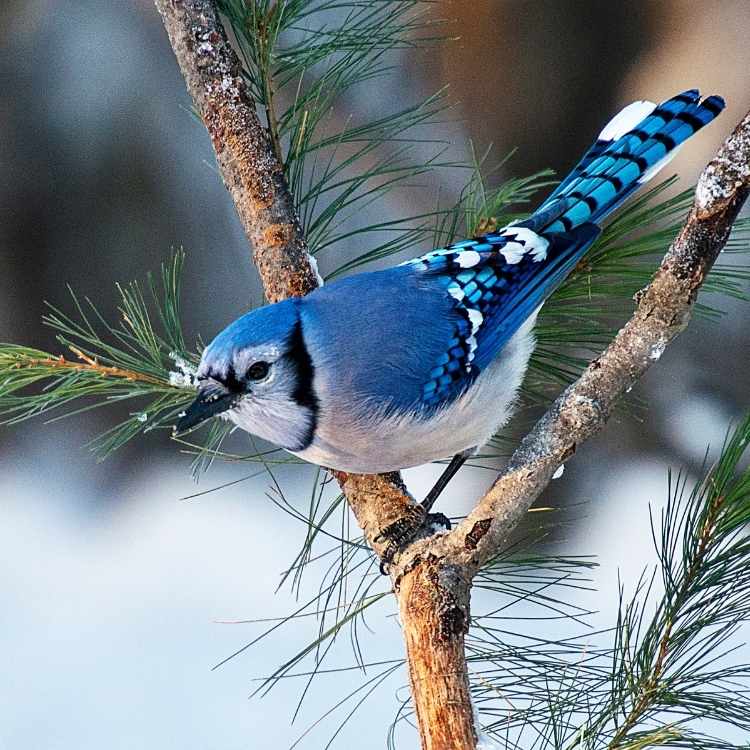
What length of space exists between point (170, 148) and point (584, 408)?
92cm

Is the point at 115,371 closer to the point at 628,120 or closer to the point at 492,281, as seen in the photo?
the point at 492,281

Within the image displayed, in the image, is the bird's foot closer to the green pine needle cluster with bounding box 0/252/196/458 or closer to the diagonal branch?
the diagonal branch

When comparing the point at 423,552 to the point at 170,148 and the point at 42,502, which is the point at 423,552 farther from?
the point at 42,502

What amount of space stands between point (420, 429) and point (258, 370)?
0.48 feet

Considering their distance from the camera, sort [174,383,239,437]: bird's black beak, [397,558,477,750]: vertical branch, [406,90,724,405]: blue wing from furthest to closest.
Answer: [406,90,724,405]: blue wing, [174,383,239,437]: bird's black beak, [397,558,477,750]: vertical branch

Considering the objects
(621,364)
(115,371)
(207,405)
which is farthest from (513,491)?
(115,371)

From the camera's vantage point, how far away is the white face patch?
39.9 inches

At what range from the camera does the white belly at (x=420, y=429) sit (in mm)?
872

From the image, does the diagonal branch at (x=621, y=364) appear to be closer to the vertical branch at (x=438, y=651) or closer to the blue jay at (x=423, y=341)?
the vertical branch at (x=438, y=651)

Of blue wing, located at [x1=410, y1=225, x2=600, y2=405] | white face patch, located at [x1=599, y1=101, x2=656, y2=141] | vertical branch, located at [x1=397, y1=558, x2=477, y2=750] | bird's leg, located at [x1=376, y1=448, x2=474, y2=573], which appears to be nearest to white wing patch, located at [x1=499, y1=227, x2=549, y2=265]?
blue wing, located at [x1=410, y1=225, x2=600, y2=405]

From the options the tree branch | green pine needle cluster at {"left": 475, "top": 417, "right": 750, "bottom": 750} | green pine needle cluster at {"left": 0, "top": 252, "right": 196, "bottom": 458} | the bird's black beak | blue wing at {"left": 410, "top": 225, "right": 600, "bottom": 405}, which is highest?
the tree branch

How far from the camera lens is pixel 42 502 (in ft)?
5.45

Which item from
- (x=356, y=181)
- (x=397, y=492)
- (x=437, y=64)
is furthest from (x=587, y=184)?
(x=437, y=64)

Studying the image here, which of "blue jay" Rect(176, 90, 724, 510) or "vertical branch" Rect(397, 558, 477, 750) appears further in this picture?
"blue jay" Rect(176, 90, 724, 510)
